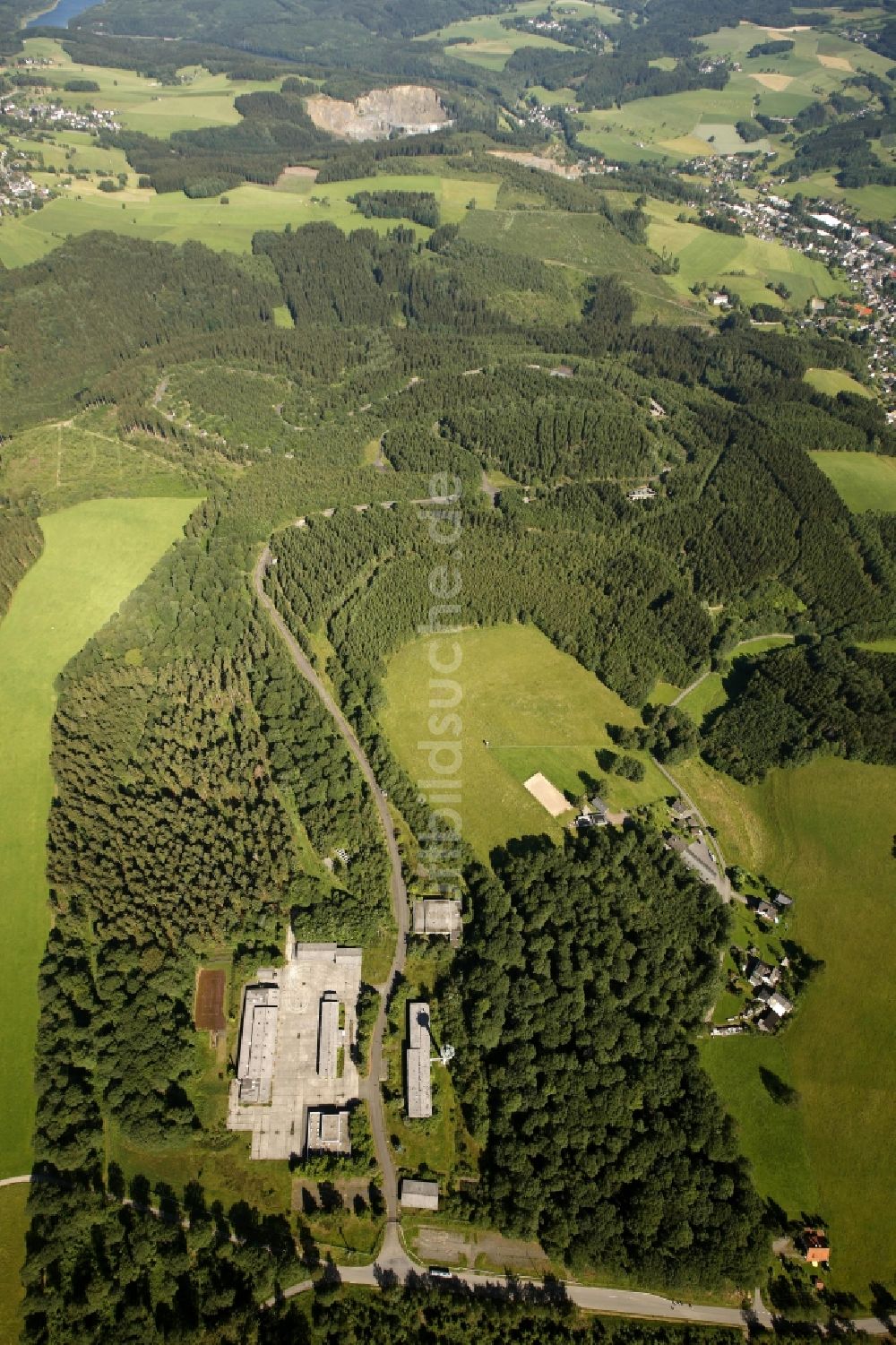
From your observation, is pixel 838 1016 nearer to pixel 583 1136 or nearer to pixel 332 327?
pixel 583 1136

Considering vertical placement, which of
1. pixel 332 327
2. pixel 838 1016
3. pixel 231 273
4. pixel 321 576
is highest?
pixel 231 273

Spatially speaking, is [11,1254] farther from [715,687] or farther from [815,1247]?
[715,687]

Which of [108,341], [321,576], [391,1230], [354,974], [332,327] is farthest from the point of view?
[332,327]

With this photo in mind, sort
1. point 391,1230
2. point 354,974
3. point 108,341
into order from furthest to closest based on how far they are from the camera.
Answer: point 108,341
point 354,974
point 391,1230

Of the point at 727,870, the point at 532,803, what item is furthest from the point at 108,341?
the point at 727,870

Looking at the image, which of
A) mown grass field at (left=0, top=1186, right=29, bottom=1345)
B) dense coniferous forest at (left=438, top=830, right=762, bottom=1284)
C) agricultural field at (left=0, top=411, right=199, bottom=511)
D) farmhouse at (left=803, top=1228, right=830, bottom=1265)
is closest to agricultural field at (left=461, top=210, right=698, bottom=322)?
agricultural field at (left=0, top=411, right=199, bottom=511)

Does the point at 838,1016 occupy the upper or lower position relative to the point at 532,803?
lower

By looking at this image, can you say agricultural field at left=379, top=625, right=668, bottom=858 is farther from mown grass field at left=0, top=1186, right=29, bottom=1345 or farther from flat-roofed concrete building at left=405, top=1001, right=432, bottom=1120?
mown grass field at left=0, top=1186, right=29, bottom=1345
